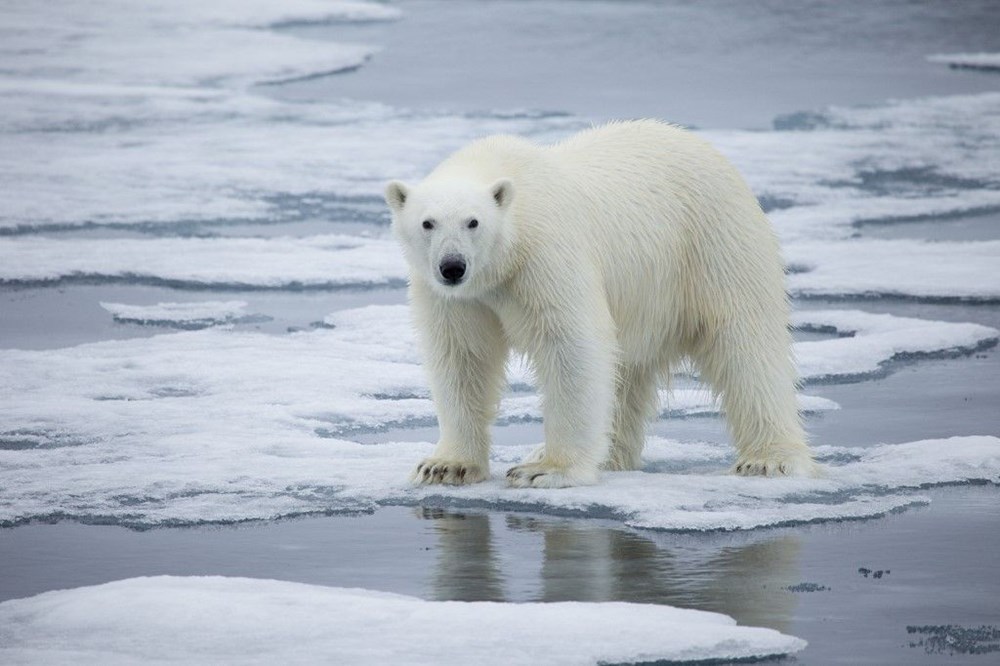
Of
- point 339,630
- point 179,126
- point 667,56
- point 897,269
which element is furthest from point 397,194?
point 667,56

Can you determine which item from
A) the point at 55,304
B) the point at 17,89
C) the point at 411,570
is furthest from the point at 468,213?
the point at 17,89

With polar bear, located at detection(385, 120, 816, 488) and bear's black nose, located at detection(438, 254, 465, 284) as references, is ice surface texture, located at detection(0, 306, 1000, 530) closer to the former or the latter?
polar bear, located at detection(385, 120, 816, 488)

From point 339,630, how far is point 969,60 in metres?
18.8

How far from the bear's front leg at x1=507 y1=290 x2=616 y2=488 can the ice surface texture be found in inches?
3.5

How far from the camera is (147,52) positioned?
21.4m

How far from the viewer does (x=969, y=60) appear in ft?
68.9

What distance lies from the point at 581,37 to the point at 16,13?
27.1 ft

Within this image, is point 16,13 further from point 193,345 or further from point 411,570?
point 411,570

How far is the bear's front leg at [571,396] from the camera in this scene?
4895mm

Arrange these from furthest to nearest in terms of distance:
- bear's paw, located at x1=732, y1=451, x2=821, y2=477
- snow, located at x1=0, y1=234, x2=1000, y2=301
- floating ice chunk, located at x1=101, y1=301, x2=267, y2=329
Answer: snow, located at x1=0, y1=234, x2=1000, y2=301
floating ice chunk, located at x1=101, y1=301, x2=267, y2=329
bear's paw, located at x1=732, y1=451, x2=821, y2=477

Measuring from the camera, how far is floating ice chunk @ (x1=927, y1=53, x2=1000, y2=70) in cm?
2077

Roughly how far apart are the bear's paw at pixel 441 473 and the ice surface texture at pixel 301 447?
0.07 m

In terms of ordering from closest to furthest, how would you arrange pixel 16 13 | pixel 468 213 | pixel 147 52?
pixel 468 213 → pixel 147 52 → pixel 16 13

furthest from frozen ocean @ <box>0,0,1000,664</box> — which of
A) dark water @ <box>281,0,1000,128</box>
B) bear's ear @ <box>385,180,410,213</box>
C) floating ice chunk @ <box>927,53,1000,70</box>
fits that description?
floating ice chunk @ <box>927,53,1000,70</box>
